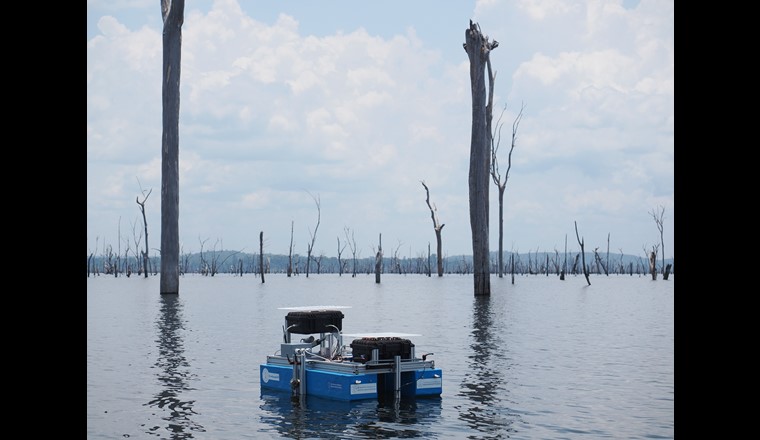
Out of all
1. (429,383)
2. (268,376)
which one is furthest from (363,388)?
(268,376)

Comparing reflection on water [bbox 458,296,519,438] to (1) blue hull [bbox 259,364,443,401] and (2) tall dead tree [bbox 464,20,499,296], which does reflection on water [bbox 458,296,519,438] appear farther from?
(2) tall dead tree [bbox 464,20,499,296]

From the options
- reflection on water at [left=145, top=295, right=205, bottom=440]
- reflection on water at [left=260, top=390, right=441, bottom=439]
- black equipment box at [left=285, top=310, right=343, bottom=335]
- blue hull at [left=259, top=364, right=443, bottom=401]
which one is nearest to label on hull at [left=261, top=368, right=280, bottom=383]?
blue hull at [left=259, top=364, right=443, bottom=401]

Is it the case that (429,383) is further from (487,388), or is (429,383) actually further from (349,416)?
(349,416)

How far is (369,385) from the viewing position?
49.3 feet

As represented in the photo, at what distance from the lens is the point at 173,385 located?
58.7 ft

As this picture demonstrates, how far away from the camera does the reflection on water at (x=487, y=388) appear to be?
44.0ft

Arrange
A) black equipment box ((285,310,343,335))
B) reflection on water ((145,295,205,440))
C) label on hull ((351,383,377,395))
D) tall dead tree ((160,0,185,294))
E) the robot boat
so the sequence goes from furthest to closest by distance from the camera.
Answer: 1. tall dead tree ((160,0,185,294))
2. black equipment box ((285,310,343,335))
3. the robot boat
4. label on hull ((351,383,377,395))
5. reflection on water ((145,295,205,440))

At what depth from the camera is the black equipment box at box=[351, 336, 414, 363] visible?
1520 cm

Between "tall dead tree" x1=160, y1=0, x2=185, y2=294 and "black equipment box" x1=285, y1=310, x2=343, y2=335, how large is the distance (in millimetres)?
28645

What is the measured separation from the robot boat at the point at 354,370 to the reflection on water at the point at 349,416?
0.18 meters

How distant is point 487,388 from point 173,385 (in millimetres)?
5748
